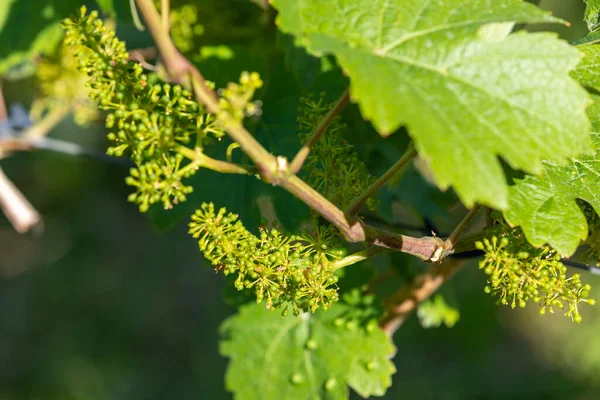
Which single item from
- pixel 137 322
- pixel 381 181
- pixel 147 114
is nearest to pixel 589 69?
pixel 381 181

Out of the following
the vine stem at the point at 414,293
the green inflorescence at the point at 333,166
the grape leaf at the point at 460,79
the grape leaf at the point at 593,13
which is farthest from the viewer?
the vine stem at the point at 414,293

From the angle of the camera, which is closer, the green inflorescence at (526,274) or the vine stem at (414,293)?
the green inflorescence at (526,274)

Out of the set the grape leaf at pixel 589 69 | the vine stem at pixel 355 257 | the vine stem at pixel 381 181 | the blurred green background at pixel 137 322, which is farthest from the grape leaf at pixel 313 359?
the blurred green background at pixel 137 322

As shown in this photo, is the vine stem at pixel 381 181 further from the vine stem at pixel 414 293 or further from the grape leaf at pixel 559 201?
the vine stem at pixel 414 293

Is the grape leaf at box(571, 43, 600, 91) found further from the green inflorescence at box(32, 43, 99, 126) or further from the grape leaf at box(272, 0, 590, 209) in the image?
the green inflorescence at box(32, 43, 99, 126)

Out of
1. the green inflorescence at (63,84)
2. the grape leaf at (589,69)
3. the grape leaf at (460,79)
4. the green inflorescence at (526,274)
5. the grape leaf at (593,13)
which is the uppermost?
the grape leaf at (460,79)

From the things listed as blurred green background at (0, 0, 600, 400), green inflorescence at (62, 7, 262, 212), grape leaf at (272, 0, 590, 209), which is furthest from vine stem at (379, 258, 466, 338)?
blurred green background at (0, 0, 600, 400)

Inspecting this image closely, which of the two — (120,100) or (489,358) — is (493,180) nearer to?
(120,100)
